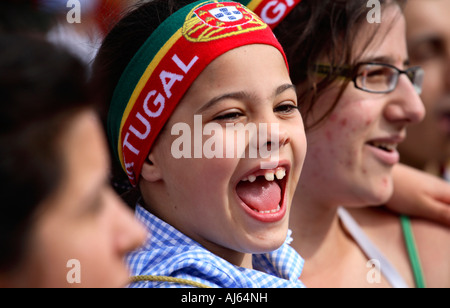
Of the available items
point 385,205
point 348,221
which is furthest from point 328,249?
point 385,205

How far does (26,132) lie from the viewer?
1.08 meters

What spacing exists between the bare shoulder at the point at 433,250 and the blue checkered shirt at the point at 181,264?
3.86ft

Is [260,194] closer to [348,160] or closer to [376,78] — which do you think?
[348,160]

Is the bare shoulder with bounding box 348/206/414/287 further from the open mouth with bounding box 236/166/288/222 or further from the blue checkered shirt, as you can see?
the open mouth with bounding box 236/166/288/222

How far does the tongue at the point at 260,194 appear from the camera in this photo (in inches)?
69.8

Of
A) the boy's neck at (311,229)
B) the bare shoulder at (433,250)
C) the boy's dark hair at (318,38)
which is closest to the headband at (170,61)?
the boy's dark hair at (318,38)

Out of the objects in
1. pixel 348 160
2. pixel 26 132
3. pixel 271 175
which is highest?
pixel 26 132

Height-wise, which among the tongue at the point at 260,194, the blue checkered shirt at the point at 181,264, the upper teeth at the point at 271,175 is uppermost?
the upper teeth at the point at 271,175

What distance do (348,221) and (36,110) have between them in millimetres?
1998

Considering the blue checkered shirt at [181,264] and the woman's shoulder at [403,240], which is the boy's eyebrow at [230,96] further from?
the woman's shoulder at [403,240]

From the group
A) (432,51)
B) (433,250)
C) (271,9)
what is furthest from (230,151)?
(432,51)

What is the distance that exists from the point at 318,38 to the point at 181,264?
3.91 feet
